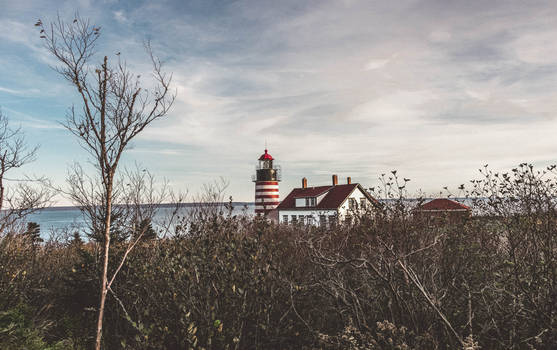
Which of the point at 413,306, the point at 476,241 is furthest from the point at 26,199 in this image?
the point at 476,241

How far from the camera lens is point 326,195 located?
35531 millimetres

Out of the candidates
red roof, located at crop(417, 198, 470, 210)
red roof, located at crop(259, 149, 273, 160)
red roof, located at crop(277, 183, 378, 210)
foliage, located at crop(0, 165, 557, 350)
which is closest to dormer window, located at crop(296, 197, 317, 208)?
red roof, located at crop(277, 183, 378, 210)

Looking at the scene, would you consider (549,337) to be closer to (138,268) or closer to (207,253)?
(207,253)

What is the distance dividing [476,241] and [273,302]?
530 cm

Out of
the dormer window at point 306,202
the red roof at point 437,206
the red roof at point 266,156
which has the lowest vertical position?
the red roof at point 437,206

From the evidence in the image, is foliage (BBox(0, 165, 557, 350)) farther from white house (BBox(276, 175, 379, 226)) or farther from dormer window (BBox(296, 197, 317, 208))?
dormer window (BBox(296, 197, 317, 208))

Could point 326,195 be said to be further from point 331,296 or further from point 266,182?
point 331,296

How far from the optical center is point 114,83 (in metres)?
5.04

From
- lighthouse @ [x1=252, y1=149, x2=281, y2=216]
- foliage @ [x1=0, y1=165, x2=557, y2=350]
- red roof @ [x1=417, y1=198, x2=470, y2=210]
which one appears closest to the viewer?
foliage @ [x1=0, y1=165, x2=557, y2=350]

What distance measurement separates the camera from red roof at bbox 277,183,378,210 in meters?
33.5

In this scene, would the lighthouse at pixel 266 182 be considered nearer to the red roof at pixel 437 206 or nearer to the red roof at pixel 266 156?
the red roof at pixel 266 156

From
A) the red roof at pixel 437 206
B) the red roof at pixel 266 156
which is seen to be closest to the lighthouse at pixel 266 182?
the red roof at pixel 266 156

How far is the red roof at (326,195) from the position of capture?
33.5m

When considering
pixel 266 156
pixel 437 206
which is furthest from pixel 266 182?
pixel 437 206
